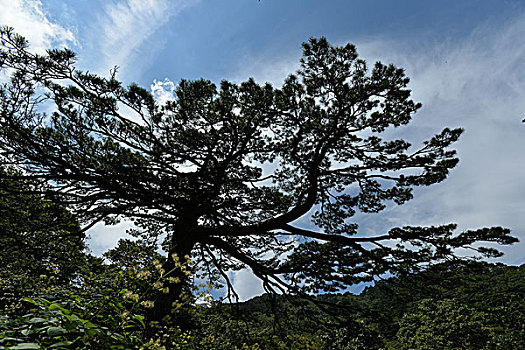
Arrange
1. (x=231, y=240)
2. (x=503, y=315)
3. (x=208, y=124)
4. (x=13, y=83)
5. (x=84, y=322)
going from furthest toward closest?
1. (x=503, y=315)
2. (x=231, y=240)
3. (x=208, y=124)
4. (x=13, y=83)
5. (x=84, y=322)

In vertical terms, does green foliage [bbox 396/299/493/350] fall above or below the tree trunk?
below

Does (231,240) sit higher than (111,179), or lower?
lower

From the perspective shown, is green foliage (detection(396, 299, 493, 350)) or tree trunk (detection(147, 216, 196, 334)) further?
green foliage (detection(396, 299, 493, 350))

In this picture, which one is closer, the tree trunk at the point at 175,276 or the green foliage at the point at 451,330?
the tree trunk at the point at 175,276

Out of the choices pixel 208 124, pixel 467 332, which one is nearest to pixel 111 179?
pixel 208 124

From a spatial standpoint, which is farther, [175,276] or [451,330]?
[451,330]

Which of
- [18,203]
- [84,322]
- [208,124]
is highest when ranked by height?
[208,124]

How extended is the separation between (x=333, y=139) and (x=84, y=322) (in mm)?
5061

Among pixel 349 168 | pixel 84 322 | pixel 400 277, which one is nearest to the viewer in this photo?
pixel 84 322

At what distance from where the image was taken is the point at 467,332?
13703 mm

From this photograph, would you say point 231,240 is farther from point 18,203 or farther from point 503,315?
point 503,315

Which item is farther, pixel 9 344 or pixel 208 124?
pixel 208 124

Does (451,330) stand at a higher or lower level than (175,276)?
lower

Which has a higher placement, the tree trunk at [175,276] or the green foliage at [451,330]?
the tree trunk at [175,276]
